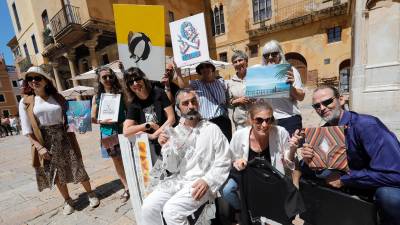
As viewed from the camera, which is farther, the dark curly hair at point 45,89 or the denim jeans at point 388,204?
the dark curly hair at point 45,89

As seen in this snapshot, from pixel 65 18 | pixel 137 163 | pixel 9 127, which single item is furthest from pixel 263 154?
→ pixel 9 127

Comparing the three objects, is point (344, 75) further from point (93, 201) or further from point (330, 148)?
point (93, 201)

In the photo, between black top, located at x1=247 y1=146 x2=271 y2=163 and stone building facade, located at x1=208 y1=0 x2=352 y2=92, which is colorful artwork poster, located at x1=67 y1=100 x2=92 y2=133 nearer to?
black top, located at x1=247 y1=146 x2=271 y2=163

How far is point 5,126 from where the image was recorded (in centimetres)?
1730

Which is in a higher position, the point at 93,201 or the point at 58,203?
the point at 93,201

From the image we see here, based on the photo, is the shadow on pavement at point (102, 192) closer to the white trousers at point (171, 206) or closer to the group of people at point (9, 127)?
the white trousers at point (171, 206)

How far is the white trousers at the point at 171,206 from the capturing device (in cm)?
181

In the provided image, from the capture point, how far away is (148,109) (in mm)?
2338

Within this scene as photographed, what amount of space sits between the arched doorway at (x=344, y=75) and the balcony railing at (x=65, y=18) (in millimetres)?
17955

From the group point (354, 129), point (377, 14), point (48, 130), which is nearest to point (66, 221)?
point (48, 130)

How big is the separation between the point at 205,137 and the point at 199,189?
457mm

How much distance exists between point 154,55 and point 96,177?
123 inches

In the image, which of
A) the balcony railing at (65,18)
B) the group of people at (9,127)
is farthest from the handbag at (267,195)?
the group of people at (9,127)

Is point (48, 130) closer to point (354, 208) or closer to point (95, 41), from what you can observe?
point (354, 208)
